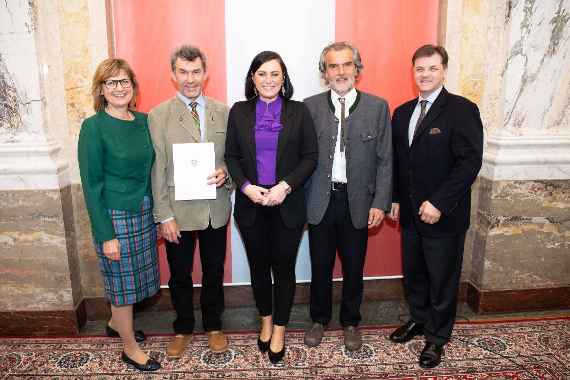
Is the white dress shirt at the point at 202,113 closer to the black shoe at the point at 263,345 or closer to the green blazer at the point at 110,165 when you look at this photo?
the green blazer at the point at 110,165

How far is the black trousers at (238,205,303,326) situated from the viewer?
240 centimetres

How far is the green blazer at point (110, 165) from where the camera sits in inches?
85.0

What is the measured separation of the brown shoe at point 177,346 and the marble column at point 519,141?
2.02 m

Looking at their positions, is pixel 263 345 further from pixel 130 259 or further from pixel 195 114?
pixel 195 114

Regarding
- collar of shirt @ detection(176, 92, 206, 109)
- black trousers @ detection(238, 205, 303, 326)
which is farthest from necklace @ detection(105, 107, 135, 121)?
black trousers @ detection(238, 205, 303, 326)

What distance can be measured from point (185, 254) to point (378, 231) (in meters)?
1.52

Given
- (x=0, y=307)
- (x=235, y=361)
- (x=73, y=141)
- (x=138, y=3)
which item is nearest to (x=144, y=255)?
(x=235, y=361)

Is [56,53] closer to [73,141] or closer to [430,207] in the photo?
[73,141]

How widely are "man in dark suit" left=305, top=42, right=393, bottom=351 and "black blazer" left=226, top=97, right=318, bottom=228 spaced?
119mm

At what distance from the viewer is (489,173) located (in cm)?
299

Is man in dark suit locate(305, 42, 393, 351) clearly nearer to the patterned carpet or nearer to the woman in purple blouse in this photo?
the woman in purple blouse

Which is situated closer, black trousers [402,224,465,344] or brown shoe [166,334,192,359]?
black trousers [402,224,465,344]

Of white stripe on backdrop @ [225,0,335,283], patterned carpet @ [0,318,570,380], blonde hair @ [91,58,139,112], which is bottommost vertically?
patterned carpet @ [0,318,570,380]

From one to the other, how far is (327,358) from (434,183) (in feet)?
3.88
